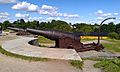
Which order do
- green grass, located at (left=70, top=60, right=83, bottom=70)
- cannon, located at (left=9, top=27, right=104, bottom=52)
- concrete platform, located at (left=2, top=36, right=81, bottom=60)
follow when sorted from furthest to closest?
cannon, located at (left=9, top=27, right=104, bottom=52) → concrete platform, located at (left=2, top=36, right=81, bottom=60) → green grass, located at (left=70, top=60, right=83, bottom=70)

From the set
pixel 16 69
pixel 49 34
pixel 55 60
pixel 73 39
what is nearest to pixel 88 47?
pixel 73 39

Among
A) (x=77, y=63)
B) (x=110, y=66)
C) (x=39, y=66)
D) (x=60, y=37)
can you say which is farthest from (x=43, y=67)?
(x=60, y=37)

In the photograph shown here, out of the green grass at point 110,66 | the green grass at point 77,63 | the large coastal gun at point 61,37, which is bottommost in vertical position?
the green grass at point 110,66

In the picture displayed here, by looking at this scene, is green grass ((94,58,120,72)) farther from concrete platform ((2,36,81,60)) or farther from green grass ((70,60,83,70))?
concrete platform ((2,36,81,60))

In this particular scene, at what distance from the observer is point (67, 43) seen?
16.4m

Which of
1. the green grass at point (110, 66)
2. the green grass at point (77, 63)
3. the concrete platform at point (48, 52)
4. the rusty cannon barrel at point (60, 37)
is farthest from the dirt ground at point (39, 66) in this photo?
the rusty cannon barrel at point (60, 37)

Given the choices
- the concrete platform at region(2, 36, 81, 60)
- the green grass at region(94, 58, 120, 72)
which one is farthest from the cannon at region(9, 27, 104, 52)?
the green grass at region(94, 58, 120, 72)

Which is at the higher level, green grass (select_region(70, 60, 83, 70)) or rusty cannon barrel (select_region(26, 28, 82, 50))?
rusty cannon barrel (select_region(26, 28, 82, 50))

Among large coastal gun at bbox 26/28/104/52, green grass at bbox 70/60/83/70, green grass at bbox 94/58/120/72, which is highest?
large coastal gun at bbox 26/28/104/52

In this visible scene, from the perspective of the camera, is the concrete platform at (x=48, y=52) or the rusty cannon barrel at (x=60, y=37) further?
the rusty cannon barrel at (x=60, y=37)

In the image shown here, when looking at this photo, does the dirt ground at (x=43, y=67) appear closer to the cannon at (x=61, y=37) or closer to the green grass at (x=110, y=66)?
the green grass at (x=110, y=66)

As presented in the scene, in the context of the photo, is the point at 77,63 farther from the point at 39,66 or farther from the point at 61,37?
the point at 61,37

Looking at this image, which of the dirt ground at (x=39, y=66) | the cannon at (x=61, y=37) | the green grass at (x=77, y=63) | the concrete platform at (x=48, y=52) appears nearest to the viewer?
the dirt ground at (x=39, y=66)

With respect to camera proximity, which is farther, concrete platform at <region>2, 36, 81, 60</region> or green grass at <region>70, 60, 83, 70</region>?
concrete platform at <region>2, 36, 81, 60</region>
